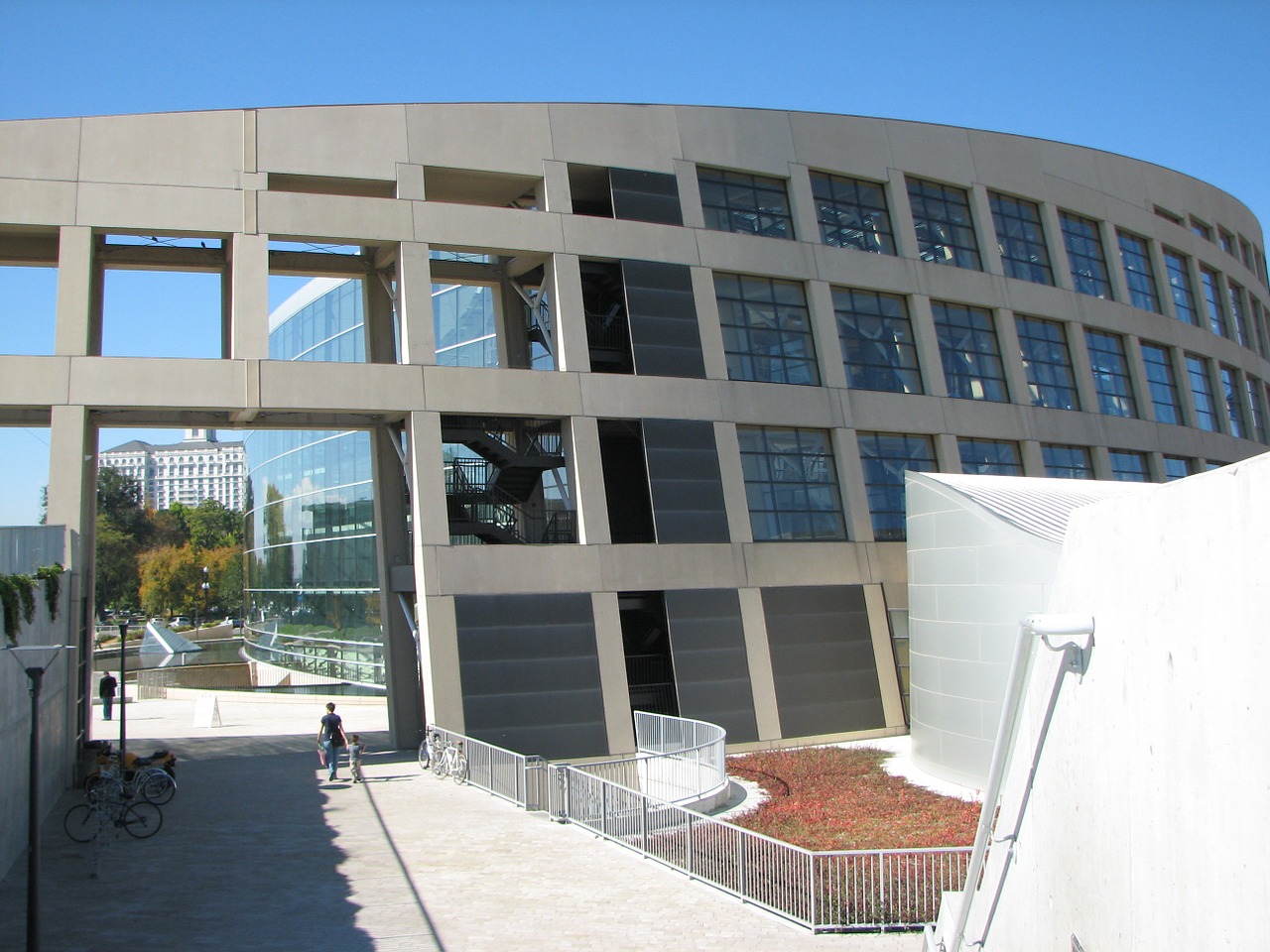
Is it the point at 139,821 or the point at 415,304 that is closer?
the point at 139,821

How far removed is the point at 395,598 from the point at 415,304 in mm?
7986

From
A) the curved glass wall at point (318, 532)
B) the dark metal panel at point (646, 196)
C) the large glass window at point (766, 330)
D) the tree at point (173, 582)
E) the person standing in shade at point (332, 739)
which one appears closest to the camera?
the person standing in shade at point (332, 739)

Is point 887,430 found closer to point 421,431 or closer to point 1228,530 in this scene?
point 421,431

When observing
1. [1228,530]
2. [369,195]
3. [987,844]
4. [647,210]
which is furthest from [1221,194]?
[1228,530]

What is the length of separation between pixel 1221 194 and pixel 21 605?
50.4 metres

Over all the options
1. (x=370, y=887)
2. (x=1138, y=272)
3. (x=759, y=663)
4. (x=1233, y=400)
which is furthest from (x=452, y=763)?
(x=1233, y=400)

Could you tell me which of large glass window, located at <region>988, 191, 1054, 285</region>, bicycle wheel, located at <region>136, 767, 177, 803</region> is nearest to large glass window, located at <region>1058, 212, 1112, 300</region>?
large glass window, located at <region>988, 191, 1054, 285</region>

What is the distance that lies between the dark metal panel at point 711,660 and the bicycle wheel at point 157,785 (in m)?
12.3

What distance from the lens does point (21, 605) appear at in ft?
59.4

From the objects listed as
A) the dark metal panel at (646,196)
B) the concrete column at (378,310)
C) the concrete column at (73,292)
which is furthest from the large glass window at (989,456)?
the concrete column at (73,292)

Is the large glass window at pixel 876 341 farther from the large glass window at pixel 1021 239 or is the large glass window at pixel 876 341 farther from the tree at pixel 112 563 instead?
the tree at pixel 112 563

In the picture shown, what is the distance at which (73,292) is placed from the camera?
2497cm

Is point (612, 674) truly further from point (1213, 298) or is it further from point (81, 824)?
point (1213, 298)

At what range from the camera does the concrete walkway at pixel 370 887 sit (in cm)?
1253
